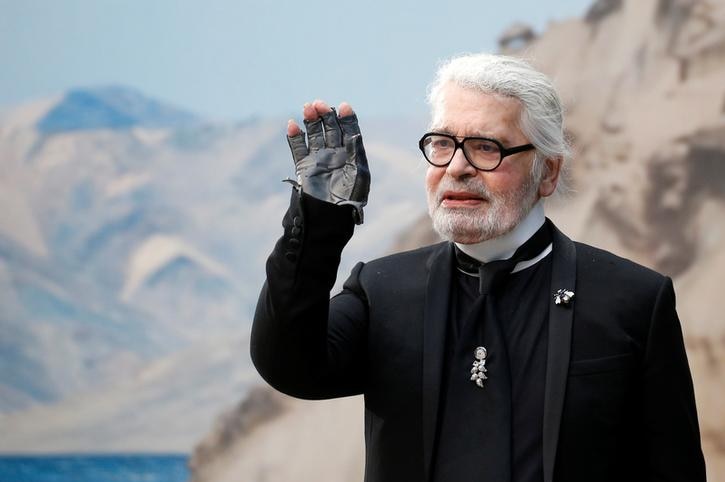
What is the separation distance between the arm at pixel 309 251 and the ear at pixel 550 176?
0.35 m

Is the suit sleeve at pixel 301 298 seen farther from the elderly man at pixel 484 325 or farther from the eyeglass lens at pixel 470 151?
the eyeglass lens at pixel 470 151

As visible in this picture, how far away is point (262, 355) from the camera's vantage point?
1.69 metres

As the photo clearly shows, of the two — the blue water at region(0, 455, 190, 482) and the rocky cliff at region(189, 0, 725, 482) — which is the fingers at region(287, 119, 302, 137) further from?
the blue water at region(0, 455, 190, 482)

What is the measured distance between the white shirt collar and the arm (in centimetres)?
24

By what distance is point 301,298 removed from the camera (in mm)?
1649

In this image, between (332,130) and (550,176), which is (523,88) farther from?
(332,130)

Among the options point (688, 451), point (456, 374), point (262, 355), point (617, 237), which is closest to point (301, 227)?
point (262, 355)

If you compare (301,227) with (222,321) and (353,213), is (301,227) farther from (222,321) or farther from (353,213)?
(222,321)

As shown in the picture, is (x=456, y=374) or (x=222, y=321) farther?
(x=222, y=321)

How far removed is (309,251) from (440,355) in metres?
0.27

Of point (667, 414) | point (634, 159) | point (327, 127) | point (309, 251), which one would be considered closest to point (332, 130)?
point (327, 127)

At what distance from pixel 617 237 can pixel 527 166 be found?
4.48 metres

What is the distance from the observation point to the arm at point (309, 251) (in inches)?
64.8

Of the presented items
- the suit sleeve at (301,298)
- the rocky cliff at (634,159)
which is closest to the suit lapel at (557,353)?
the suit sleeve at (301,298)
